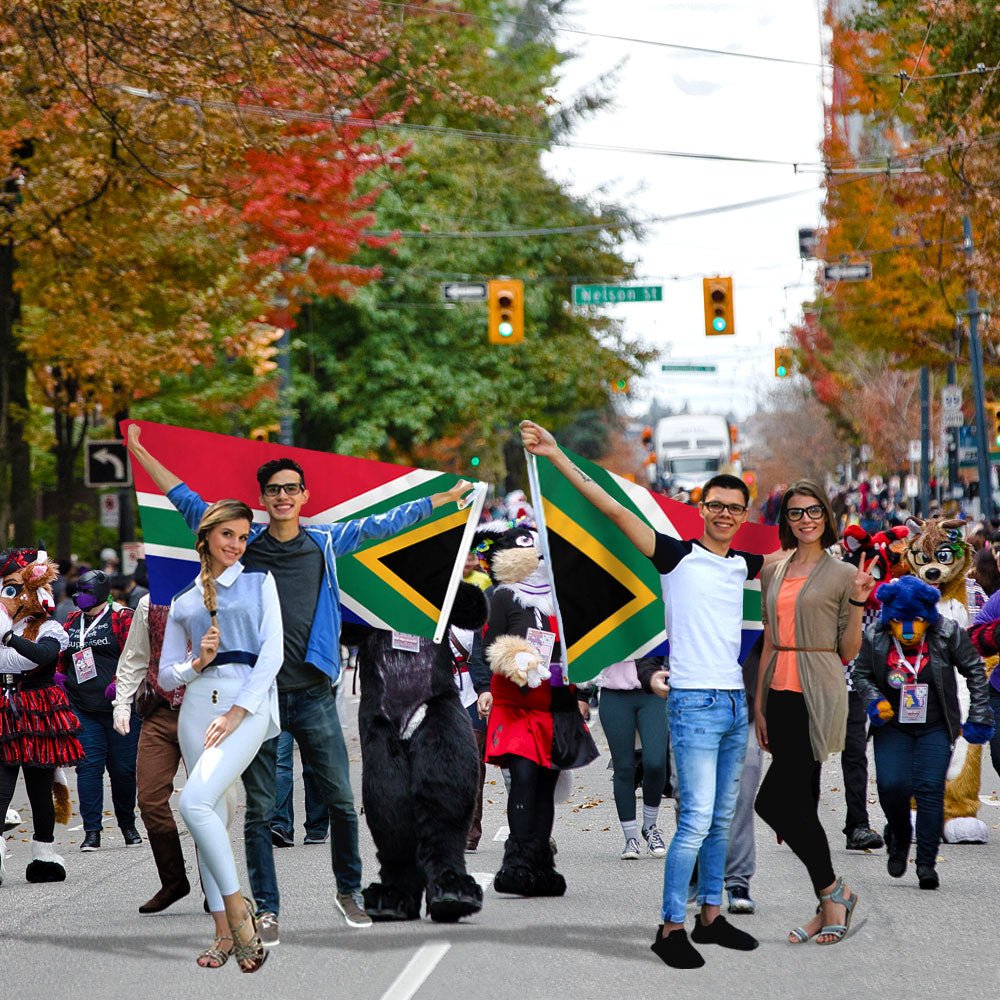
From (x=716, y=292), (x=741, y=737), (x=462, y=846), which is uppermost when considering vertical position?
(x=716, y=292)

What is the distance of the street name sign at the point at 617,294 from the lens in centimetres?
3132

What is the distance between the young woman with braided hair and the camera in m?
7.49

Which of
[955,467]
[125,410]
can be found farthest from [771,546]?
[955,467]

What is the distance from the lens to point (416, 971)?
7566 millimetres

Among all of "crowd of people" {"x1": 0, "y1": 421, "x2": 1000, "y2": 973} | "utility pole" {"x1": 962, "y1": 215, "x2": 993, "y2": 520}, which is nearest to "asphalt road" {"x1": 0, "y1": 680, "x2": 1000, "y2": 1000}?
"crowd of people" {"x1": 0, "y1": 421, "x2": 1000, "y2": 973}

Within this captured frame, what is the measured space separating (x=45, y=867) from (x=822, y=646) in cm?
477

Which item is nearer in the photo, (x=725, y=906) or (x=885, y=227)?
(x=725, y=906)

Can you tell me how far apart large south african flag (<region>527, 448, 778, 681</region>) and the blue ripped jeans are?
95cm

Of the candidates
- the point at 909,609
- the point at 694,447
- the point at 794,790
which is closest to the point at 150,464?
the point at 794,790

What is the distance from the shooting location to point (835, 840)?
1138 cm

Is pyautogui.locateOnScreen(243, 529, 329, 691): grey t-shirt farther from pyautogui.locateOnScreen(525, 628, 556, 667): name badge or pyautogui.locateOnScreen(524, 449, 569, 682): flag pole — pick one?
pyautogui.locateOnScreen(525, 628, 556, 667): name badge

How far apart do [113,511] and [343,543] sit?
78.0ft

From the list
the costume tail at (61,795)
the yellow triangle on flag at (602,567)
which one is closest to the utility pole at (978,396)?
the costume tail at (61,795)

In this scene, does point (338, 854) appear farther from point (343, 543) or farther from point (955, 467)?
point (955, 467)
